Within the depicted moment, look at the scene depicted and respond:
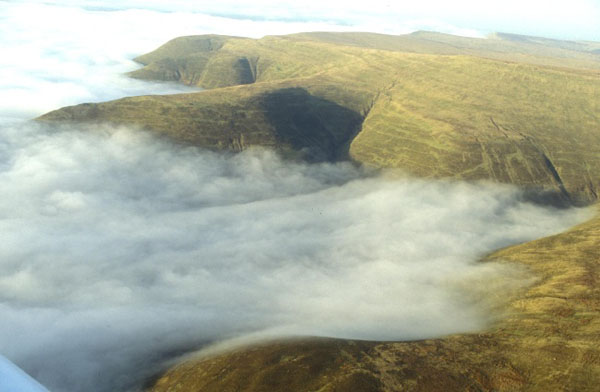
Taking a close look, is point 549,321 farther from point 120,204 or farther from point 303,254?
point 120,204

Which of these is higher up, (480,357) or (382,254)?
(480,357)

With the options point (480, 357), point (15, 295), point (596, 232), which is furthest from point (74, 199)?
point (596, 232)

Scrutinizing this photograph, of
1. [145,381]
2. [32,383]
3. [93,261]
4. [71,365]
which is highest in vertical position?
[32,383]

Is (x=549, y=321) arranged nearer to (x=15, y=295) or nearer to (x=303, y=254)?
(x=303, y=254)

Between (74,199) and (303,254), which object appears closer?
(303,254)

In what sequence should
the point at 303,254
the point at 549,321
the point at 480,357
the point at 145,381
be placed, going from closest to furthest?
the point at 480,357 < the point at 145,381 < the point at 549,321 < the point at 303,254

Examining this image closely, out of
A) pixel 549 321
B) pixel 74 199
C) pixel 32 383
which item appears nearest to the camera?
pixel 32 383

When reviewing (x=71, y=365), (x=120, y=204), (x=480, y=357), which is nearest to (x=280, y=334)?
(x=480, y=357)
